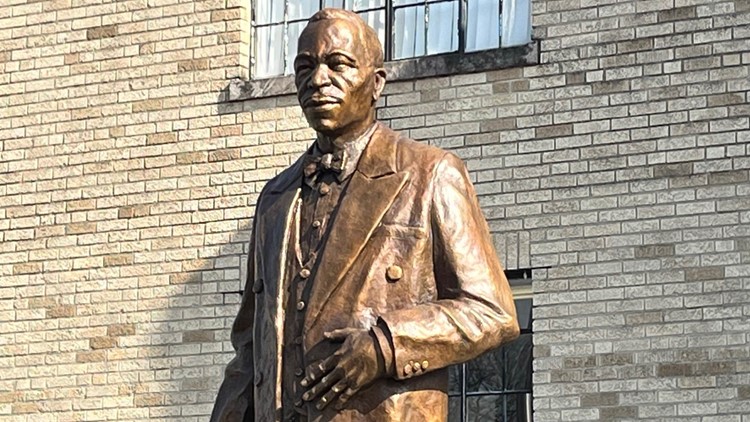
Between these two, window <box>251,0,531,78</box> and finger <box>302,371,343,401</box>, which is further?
window <box>251,0,531,78</box>

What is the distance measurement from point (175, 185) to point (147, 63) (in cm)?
95

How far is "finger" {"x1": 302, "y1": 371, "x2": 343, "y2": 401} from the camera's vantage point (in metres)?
5.31

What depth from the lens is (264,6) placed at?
1391 cm

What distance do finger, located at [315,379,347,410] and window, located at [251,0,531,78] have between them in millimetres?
7706

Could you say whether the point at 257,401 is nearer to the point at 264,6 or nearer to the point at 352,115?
the point at 352,115

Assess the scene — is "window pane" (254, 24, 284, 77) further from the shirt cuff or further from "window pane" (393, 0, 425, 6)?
the shirt cuff

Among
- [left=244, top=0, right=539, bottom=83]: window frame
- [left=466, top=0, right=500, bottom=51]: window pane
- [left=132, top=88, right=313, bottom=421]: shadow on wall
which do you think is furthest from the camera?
[left=132, top=88, right=313, bottom=421]: shadow on wall

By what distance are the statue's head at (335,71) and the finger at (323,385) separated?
763 millimetres

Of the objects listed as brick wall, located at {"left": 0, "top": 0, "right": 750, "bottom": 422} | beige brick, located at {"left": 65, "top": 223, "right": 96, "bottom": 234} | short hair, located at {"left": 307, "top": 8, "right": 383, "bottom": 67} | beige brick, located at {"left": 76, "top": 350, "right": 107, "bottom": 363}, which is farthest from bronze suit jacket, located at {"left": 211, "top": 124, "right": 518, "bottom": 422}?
beige brick, located at {"left": 65, "top": 223, "right": 96, "bottom": 234}

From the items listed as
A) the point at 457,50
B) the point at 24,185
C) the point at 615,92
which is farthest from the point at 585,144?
the point at 24,185

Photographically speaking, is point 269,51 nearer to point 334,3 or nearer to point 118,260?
point 334,3

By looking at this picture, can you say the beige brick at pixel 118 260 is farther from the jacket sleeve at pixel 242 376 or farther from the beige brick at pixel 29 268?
the jacket sleeve at pixel 242 376

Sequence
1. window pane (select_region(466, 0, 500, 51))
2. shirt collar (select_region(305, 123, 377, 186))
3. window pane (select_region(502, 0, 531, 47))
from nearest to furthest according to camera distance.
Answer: shirt collar (select_region(305, 123, 377, 186)), window pane (select_region(502, 0, 531, 47)), window pane (select_region(466, 0, 500, 51))

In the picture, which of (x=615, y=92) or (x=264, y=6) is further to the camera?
(x=264, y=6)
